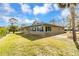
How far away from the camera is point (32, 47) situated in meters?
2.67

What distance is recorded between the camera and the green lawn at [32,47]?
2645mm

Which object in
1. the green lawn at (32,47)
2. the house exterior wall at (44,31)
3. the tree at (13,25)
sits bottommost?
the green lawn at (32,47)

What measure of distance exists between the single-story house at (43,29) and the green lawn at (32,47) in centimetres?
11

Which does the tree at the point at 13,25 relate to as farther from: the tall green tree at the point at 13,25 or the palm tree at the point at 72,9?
the palm tree at the point at 72,9

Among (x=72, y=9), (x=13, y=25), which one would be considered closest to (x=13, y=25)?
(x=13, y=25)

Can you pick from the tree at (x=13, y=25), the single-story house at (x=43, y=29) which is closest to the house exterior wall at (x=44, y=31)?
the single-story house at (x=43, y=29)

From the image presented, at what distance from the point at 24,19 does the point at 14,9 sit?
0.19m

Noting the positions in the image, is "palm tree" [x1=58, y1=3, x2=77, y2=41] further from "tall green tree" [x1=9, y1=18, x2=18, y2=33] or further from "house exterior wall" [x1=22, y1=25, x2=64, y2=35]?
"tall green tree" [x1=9, y1=18, x2=18, y2=33]

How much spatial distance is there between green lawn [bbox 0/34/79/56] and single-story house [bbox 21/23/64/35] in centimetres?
11

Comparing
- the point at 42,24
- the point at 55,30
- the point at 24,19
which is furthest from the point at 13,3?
the point at 55,30

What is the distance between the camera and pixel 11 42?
105 inches

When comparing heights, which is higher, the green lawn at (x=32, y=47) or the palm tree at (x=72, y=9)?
the palm tree at (x=72, y=9)

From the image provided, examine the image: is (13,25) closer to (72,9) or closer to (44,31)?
(44,31)

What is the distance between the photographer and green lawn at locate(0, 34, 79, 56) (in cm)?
264
